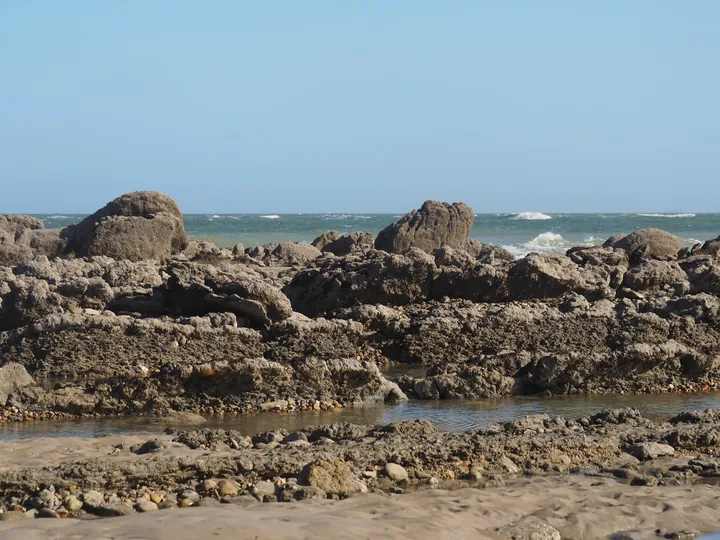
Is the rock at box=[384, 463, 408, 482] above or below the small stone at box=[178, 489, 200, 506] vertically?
below

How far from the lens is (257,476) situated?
6734mm

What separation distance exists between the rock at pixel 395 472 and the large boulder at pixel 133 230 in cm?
1584

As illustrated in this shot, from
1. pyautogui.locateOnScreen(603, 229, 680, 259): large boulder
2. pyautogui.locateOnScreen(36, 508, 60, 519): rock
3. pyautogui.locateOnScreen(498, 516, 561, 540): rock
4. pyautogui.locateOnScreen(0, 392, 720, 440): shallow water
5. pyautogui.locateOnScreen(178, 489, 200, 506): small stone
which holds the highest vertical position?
pyautogui.locateOnScreen(603, 229, 680, 259): large boulder

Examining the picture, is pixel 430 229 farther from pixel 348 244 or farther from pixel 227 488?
pixel 227 488

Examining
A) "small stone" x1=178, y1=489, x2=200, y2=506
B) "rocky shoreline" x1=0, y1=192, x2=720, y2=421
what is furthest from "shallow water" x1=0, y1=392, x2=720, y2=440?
"small stone" x1=178, y1=489, x2=200, y2=506

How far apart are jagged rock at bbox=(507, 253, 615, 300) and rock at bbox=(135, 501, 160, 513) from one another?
1076cm

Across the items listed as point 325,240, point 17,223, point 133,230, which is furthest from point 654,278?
point 17,223

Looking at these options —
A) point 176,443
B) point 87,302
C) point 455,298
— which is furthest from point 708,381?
point 87,302

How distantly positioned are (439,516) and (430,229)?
20.0 meters

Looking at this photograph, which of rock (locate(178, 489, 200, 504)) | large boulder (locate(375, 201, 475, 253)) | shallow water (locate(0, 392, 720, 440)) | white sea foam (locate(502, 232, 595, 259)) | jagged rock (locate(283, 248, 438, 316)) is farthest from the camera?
white sea foam (locate(502, 232, 595, 259))

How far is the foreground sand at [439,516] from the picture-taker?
5262 mm

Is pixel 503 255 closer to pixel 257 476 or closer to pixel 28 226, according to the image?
pixel 28 226

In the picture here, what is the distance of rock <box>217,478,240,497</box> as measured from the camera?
21.0 feet

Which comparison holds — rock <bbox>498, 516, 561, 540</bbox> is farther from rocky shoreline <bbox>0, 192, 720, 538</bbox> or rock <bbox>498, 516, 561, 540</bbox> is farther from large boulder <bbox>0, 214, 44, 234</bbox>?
large boulder <bbox>0, 214, 44, 234</bbox>
